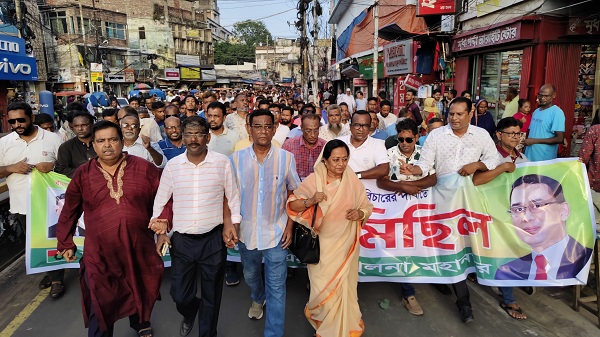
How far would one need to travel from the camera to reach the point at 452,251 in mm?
3842

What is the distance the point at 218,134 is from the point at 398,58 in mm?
12233

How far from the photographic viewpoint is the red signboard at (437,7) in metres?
12.2

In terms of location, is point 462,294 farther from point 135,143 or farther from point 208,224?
point 135,143

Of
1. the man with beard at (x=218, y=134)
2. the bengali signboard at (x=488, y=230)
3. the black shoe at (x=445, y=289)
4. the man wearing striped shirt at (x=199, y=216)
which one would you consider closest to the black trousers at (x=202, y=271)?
the man wearing striped shirt at (x=199, y=216)

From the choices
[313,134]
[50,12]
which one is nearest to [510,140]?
[313,134]

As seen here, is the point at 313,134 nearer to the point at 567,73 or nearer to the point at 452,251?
the point at 452,251

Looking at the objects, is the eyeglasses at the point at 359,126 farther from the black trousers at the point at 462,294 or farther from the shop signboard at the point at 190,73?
the shop signboard at the point at 190,73

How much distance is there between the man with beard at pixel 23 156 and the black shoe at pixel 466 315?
388 centimetres

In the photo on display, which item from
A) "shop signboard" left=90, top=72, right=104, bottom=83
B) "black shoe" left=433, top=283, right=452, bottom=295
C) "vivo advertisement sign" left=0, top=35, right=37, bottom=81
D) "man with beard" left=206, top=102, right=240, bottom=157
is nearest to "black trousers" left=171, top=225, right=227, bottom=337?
"man with beard" left=206, top=102, right=240, bottom=157

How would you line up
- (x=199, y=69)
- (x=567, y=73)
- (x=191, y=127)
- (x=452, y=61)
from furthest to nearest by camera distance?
(x=199, y=69), (x=452, y=61), (x=567, y=73), (x=191, y=127)

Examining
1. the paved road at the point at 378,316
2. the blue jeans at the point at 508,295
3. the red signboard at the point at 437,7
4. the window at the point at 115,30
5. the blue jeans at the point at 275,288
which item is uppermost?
the window at the point at 115,30

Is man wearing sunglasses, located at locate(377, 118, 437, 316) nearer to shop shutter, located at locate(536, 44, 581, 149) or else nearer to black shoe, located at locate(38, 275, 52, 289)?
black shoe, located at locate(38, 275, 52, 289)

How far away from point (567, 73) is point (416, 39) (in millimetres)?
5762

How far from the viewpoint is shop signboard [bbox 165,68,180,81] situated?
4994 cm
